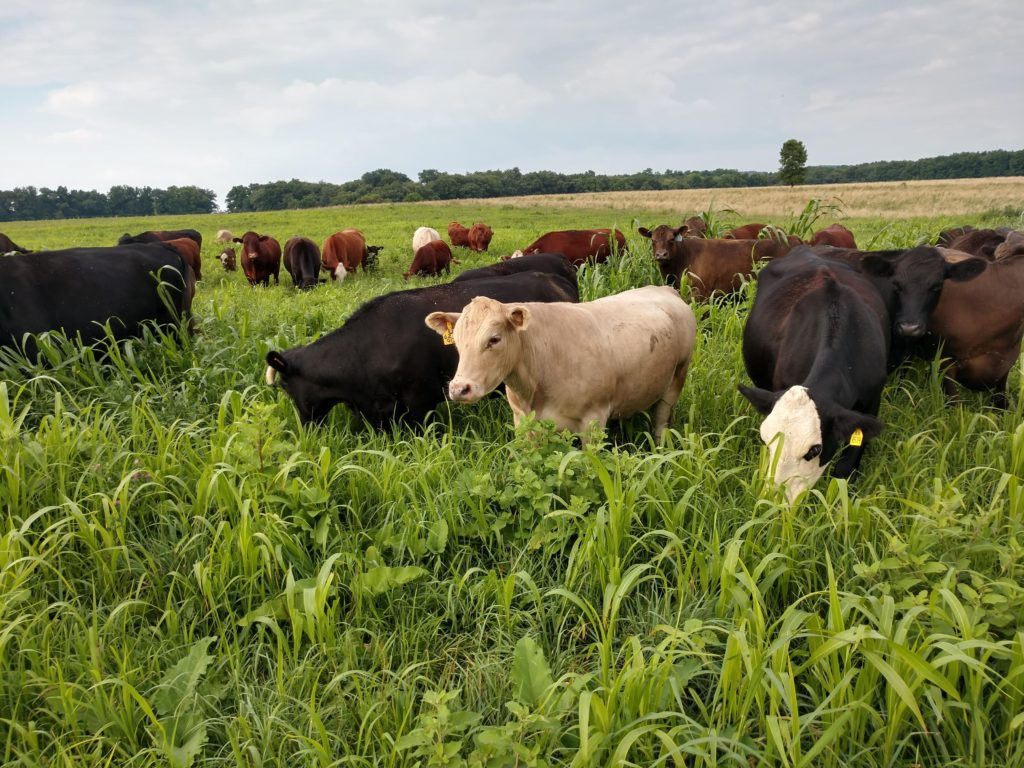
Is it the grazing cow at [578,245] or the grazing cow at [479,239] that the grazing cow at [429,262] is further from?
the grazing cow at [479,239]

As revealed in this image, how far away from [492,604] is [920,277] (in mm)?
4767

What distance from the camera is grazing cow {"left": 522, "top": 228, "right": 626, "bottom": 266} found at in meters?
11.8

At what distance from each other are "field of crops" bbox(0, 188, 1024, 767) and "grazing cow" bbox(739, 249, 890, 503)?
29 cm

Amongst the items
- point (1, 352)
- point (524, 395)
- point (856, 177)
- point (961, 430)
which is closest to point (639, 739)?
point (524, 395)

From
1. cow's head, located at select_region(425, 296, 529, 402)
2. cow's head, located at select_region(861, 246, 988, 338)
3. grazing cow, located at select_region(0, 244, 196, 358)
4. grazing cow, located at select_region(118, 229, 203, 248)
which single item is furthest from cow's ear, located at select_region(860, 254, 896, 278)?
grazing cow, located at select_region(118, 229, 203, 248)

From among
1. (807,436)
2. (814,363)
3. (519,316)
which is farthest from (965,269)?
(519,316)

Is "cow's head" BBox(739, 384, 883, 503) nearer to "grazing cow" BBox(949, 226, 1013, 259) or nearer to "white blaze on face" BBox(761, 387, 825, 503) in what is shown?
"white blaze on face" BBox(761, 387, 825, 503)

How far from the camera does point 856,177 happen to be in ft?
301

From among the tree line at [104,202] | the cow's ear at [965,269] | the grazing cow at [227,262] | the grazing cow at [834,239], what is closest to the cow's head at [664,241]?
the grazing cow at [834,239]

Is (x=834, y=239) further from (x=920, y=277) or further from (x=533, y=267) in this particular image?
(x=533, y=267)

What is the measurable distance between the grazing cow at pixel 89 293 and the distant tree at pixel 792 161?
68971 millimetres

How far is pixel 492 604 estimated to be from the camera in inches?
125

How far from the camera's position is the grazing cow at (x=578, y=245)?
38.8 ft

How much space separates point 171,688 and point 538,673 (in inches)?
58.5
